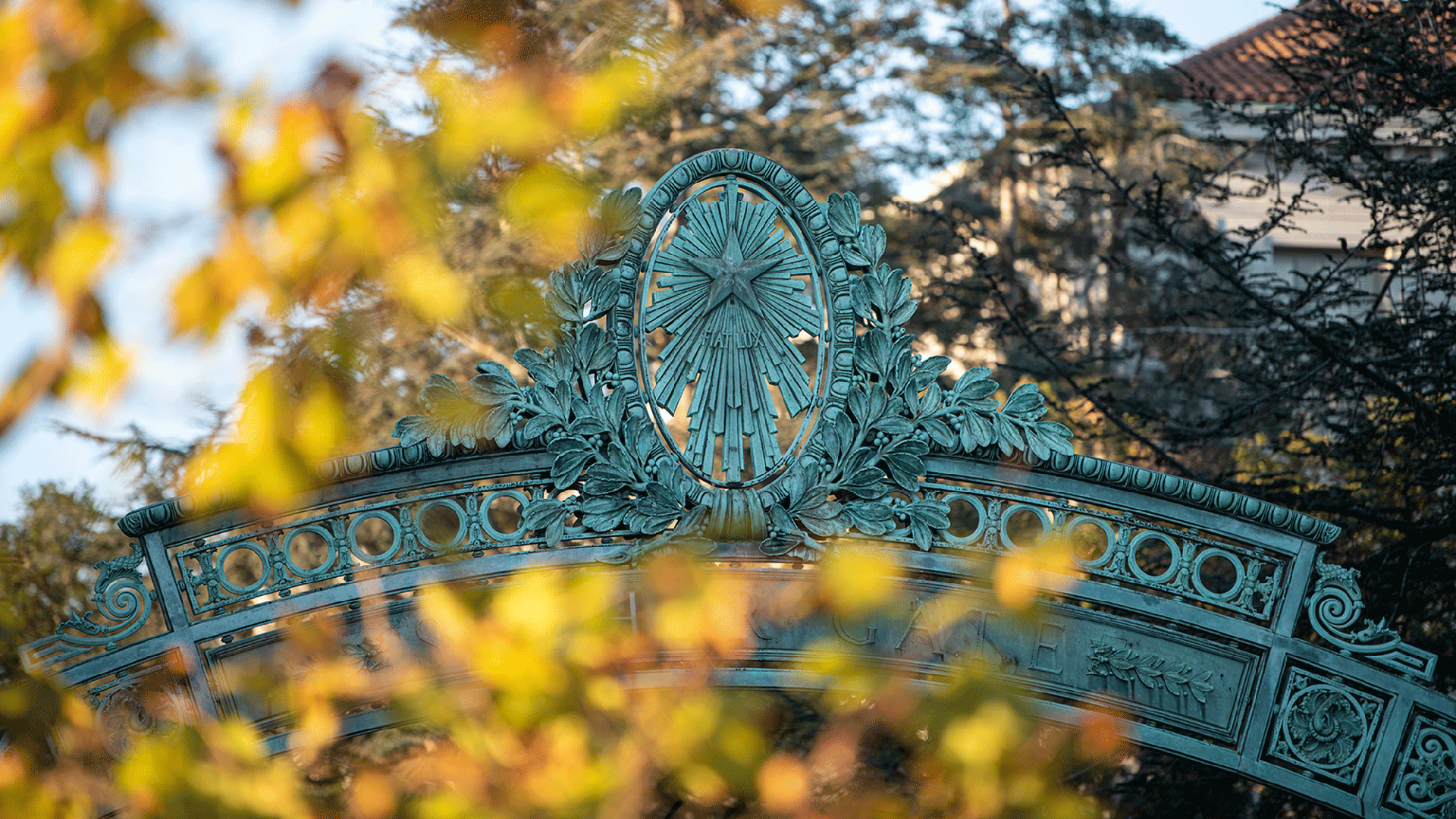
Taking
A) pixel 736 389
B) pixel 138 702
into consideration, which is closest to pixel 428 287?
pixel 736 389

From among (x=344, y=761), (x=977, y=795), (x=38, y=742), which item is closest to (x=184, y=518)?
(x=38, y=742)

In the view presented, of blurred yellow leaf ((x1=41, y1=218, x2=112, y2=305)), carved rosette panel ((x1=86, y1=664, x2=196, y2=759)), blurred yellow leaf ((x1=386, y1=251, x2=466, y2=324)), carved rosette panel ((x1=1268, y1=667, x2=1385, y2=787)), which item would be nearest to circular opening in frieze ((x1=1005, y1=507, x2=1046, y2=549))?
carved rosette panel ((x1=1268, y1=667, x2=1385, y2=787))

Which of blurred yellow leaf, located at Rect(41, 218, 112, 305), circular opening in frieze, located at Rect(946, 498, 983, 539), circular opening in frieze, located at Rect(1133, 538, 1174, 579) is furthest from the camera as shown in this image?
circular opening in frieze, located at Rect(946, 498, 983, 539)

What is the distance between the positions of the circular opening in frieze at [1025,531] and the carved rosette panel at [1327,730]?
1153mm

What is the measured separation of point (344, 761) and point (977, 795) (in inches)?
324

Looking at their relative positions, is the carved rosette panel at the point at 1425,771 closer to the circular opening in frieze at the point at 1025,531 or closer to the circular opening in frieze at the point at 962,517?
the circular opening in frieze at the point at 1025,531

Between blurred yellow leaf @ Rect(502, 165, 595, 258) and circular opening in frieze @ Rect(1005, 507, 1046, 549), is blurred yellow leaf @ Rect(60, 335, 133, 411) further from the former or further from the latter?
circular opening in frieze @ Rect(1005, 507, 1046, 549)

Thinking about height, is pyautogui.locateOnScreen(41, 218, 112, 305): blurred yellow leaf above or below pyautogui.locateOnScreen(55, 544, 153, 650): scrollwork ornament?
above

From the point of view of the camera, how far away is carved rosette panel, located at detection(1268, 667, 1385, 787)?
16.2 feet

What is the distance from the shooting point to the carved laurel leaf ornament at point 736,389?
15.9 ft

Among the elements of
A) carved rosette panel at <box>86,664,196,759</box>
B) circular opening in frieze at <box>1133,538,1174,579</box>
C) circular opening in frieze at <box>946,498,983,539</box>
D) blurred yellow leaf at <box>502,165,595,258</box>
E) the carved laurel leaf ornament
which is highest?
blurred yellow leaf at <box>502,165,595,258</box>

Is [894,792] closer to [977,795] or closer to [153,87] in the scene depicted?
[977,795]

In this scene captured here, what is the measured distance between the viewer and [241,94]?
84.5 inches

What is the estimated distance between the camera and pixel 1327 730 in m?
4.96
